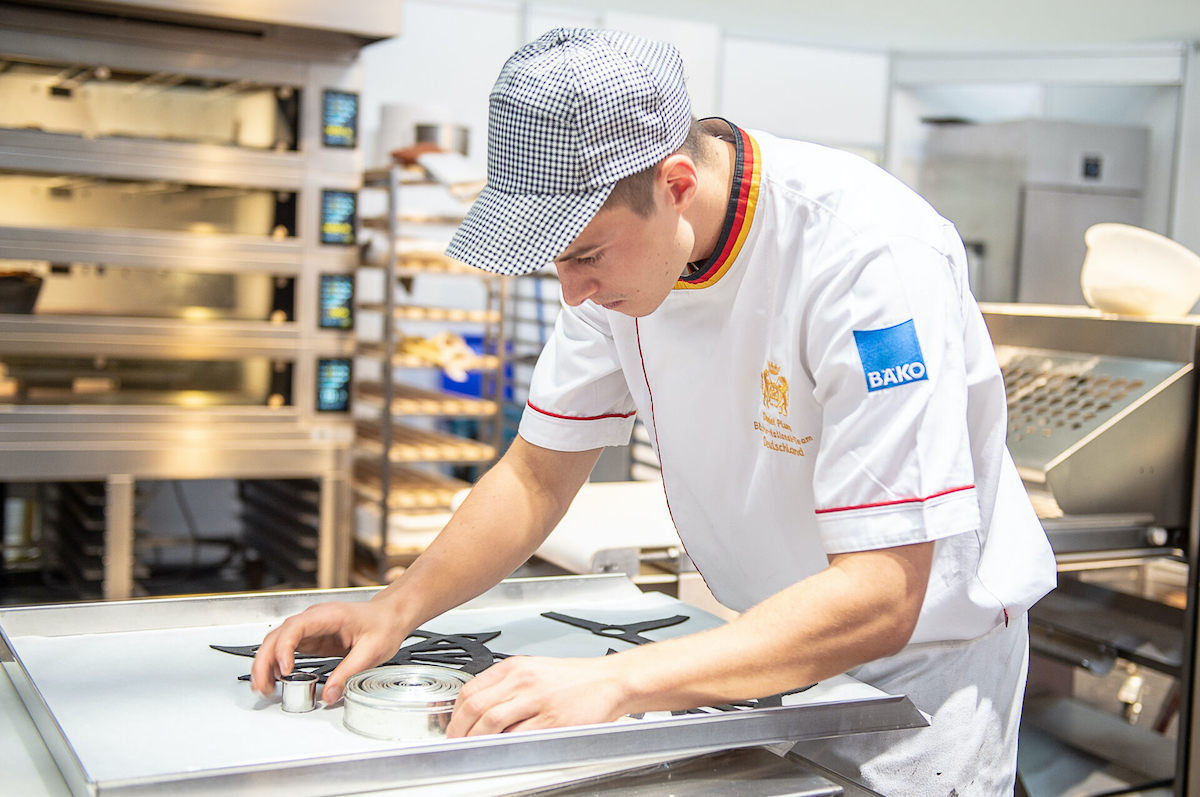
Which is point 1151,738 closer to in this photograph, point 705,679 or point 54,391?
point 705,679

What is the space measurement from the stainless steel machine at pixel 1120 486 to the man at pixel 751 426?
93cm

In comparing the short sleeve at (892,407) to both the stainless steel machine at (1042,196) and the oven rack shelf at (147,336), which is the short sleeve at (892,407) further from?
the stainless steel machine at (1042,196)

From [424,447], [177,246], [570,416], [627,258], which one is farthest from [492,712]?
[177,246]

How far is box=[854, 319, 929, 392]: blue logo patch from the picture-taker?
37.1 inches

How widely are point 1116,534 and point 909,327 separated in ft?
4.56

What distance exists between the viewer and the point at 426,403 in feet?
12.6

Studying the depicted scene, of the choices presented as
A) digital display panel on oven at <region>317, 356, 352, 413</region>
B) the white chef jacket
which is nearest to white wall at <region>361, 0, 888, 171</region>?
digital display panel on oven at <region>317, 356, 352, 413</region>

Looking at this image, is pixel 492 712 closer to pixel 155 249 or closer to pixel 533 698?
pixel 533 698

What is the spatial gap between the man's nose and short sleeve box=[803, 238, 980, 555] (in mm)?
228

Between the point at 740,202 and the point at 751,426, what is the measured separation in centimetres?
24

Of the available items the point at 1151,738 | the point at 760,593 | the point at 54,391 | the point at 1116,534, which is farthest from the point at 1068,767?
the point at 54,391

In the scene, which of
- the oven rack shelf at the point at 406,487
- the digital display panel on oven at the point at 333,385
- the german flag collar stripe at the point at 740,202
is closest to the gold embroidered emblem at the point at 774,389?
the german flag collar stripe at the point at 740,202

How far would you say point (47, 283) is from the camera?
11.1 ft

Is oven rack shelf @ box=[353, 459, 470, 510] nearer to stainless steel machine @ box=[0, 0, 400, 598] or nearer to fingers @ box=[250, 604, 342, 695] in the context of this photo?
stainless steel machine @ box=[0, 0, 400, 598]
